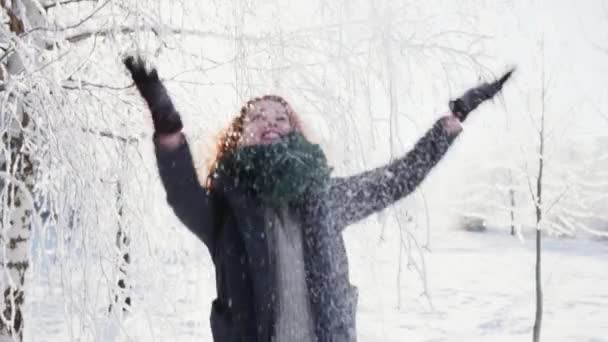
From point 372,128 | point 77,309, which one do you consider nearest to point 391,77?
point 372,128

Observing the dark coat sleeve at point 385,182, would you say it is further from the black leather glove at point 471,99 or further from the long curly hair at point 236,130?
the long curly hair at point 236,130

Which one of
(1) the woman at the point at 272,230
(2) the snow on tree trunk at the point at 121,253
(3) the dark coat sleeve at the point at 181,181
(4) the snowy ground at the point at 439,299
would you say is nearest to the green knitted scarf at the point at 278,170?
(1) the woman at the point at 272,230

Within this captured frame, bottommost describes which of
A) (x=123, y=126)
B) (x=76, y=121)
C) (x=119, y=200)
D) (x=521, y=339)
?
(x=521, y=339)

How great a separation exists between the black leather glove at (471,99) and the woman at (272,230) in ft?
1.43

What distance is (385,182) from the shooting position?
166cm

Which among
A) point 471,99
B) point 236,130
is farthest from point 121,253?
point 471,99

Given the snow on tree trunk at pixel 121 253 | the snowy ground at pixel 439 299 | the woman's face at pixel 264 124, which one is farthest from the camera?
the snowy ground at pixel 439 299

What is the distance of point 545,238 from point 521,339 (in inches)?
588

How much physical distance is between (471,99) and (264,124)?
0.61m

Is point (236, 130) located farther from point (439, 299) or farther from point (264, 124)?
point (439, 299)

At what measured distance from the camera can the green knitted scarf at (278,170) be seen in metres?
1.50

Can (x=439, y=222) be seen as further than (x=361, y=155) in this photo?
Yes

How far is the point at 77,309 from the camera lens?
2.38 metres

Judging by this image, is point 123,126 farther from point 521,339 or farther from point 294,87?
point 521,339
